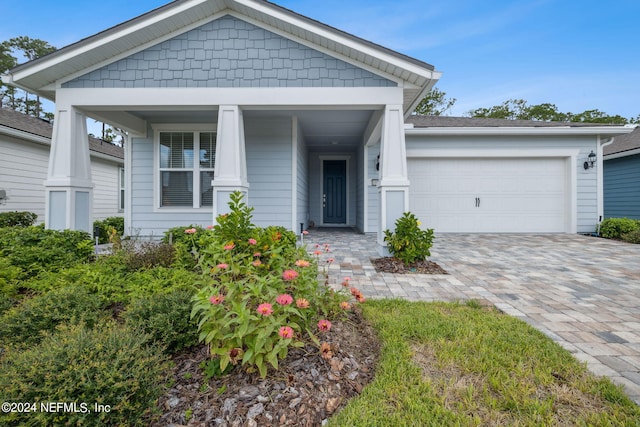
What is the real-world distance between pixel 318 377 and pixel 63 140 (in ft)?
19.8

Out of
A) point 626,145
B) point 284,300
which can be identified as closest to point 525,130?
point 626,145

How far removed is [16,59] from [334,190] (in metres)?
23.3

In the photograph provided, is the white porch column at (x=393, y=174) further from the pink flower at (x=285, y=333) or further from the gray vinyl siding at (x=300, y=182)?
the pink flower at (x=285, y=333)

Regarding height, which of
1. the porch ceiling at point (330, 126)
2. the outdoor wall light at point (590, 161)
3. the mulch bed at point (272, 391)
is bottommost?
the mulch bed at point (272, 391)

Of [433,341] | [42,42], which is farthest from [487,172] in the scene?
[42,42]

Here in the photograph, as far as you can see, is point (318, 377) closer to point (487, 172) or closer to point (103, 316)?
point (103, 316)

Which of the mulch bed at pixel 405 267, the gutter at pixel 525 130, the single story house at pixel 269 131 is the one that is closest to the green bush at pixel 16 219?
the single story house at pixel 269 131

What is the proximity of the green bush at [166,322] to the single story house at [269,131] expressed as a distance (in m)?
3.23

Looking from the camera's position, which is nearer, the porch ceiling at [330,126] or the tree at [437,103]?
the porch ceiling at [330,126]

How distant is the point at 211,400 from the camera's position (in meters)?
1.52

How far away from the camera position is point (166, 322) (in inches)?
76.3

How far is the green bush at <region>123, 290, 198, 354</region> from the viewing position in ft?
6.23

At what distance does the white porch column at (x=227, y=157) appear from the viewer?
203 inches

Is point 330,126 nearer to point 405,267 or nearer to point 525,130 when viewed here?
point 405,267
